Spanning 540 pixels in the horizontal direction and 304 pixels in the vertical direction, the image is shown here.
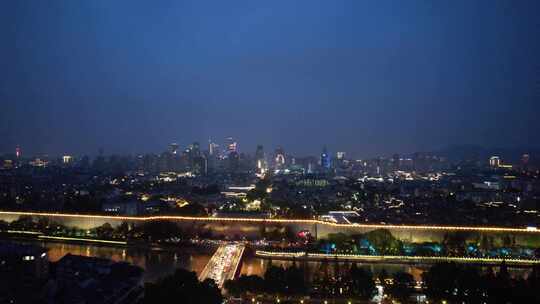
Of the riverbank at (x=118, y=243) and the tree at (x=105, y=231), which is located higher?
the tree at (x=105, y=231)

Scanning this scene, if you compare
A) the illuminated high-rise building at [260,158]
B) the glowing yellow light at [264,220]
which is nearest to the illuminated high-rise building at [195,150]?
the illuminated high-rise building at [260,158]

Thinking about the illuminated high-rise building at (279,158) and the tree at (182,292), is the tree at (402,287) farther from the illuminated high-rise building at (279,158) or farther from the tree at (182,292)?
the illuminated high-rise building at (279,158)

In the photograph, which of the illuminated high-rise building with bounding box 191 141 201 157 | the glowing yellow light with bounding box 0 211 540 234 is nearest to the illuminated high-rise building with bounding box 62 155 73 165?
the illuminated high-rise building with bounding box 191 141 201 157

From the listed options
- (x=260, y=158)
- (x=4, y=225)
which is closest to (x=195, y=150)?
(x=260, y=158)

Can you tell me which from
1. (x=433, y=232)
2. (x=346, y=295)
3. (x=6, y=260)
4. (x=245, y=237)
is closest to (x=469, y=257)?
(x=433, y=232)

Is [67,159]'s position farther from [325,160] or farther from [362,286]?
[362,286]

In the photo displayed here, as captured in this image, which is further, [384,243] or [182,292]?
[384,243]

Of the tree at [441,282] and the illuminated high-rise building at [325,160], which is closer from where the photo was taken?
the tree at [441,282]
